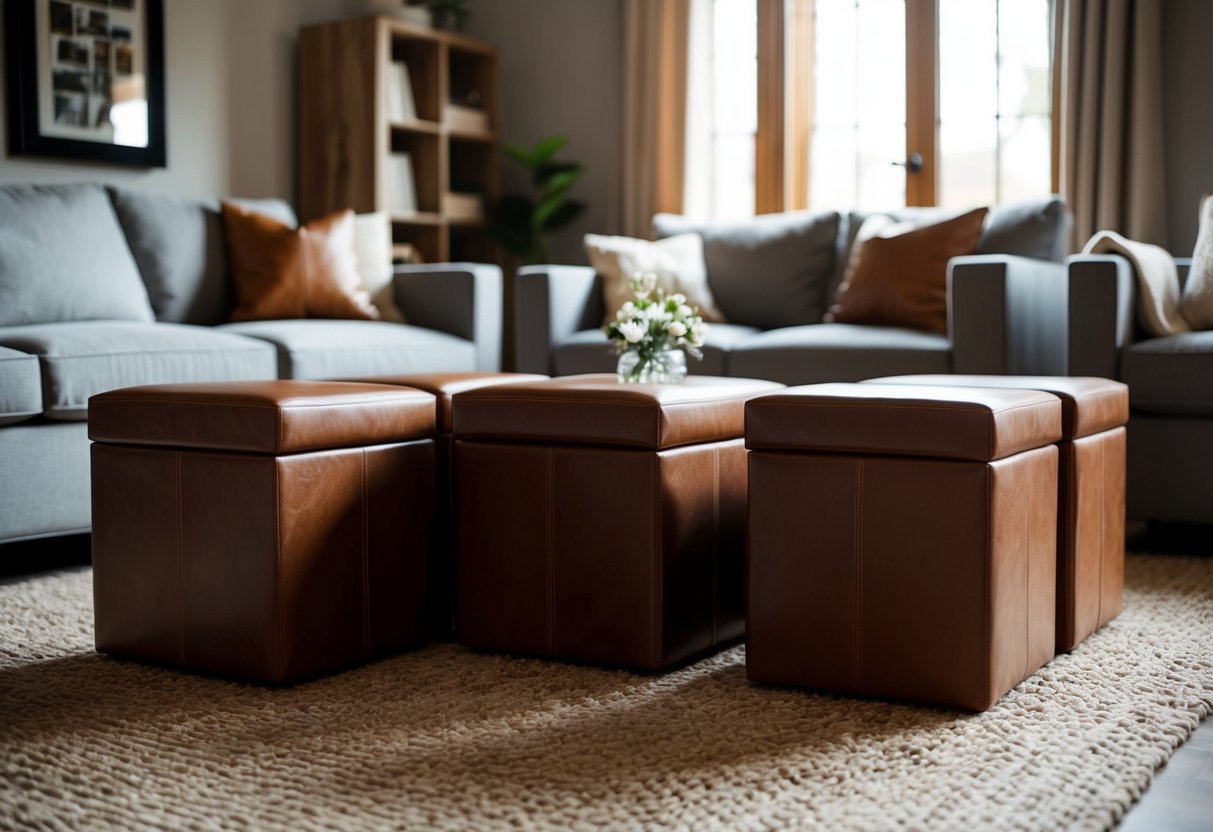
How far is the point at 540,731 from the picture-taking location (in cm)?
172

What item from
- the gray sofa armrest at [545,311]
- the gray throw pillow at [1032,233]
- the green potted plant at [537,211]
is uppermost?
the green potted plant at [537,211]

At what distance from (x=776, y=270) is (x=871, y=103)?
1159 mm

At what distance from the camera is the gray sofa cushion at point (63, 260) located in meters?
3.29

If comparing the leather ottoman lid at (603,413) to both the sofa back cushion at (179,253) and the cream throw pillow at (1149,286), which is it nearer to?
the cream throw pillow at (1149,286)

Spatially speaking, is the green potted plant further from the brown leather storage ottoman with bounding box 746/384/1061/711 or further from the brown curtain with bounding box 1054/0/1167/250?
the brown leather storage ottoman with bounding box 746/384/1061/711

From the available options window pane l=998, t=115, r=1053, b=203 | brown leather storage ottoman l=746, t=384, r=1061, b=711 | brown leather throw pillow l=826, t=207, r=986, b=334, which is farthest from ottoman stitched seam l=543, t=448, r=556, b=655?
window pane l=998, t=115, r=1053, b=203

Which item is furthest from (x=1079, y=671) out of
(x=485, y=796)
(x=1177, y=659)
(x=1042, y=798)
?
(x=485, y=796)

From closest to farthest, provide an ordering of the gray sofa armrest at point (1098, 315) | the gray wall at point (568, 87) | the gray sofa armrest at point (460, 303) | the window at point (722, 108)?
the gray sofa armrest at point (1098, 315) < the gray sofa armrest at point (460, 303) < the window at point (722, 108) < the gray wall at point (568, 87)

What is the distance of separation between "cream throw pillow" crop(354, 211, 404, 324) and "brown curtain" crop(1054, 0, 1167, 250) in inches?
91.8

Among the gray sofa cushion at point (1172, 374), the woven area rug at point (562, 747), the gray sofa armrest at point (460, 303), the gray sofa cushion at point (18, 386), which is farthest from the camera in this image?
the gray sofa armrest at point (460, 303)

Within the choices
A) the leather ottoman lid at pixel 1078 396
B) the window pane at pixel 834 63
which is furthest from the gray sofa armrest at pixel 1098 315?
the window pane at pixel 834 63

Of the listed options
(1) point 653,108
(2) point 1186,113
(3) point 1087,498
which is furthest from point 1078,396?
(1) point 653,108

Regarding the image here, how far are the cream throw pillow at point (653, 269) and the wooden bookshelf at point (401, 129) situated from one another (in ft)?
3.61

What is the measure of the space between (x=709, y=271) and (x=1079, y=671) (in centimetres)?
251
